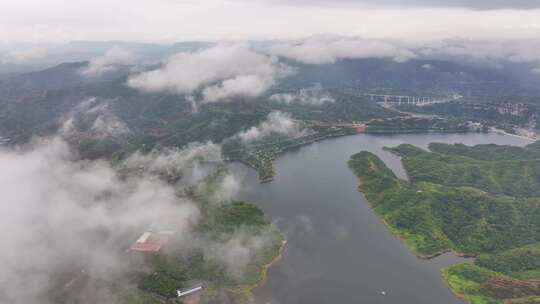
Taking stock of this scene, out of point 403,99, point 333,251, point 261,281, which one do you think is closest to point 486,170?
point 333,251

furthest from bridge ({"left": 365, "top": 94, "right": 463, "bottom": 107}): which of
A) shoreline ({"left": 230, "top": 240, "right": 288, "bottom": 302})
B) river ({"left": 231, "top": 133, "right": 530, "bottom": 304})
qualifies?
shoreline ({"left": 230, "top": 240, "right": 288, "bottom": 302})

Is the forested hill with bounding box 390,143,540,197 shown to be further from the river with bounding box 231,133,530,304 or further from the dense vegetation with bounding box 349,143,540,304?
the river with bounding box 231,133,530,304

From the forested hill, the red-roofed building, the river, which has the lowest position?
the river

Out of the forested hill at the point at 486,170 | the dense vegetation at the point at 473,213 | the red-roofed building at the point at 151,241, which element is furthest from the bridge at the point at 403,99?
the red-roofed building at the point at 151,241

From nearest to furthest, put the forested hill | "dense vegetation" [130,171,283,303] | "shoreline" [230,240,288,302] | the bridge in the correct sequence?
"dense vegetation" [130,171,283,303] → "shoreline" [230,240,288,302] → the forested hill → the bridge

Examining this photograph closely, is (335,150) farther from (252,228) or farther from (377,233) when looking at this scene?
(252,228)
